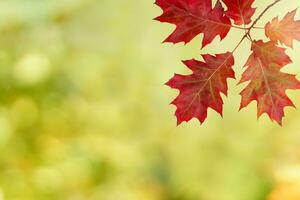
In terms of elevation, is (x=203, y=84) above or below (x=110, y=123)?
below

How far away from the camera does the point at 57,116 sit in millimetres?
3166

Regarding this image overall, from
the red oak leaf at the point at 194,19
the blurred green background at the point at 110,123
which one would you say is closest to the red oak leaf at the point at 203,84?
the red oak leaf at the point at 194,19

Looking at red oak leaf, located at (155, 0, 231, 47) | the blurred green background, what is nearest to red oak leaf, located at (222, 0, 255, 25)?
red oak leaf, located at (155, 0, 231, 47)

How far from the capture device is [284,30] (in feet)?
2.64

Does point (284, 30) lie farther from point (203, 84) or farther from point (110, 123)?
point (110, 123)

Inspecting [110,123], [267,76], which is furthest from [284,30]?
[110,123]

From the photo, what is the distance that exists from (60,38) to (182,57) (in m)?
0.64

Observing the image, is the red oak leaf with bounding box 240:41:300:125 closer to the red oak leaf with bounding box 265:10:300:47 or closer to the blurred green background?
the red oak leaf with bounding box 265:10:300:47

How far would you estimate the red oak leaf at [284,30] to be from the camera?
31.4 inches

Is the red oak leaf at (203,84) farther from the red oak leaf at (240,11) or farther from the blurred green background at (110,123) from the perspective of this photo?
the blurred green background at (110,123)

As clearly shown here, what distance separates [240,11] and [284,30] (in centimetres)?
Result: 6

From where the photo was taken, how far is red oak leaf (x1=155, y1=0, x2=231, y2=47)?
80cm

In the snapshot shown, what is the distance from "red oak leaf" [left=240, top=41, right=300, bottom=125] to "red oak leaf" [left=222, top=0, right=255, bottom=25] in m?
0.04

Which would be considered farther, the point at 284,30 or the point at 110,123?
the point at 110,123
